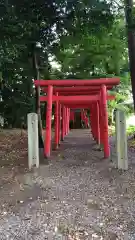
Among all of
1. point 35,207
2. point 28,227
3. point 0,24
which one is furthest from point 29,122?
point 28,227

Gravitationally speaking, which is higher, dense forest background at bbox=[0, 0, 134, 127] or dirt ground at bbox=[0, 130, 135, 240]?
dense forest background at bbox=[0, 0, 134, 127]

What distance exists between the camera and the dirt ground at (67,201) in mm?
3713

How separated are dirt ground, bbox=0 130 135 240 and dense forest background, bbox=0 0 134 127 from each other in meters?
2.40

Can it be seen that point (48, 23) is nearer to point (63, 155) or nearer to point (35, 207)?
point (63, 155)

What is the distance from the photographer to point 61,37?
8383 mm

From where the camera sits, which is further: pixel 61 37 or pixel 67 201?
pixel 61 37

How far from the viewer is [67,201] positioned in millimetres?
4594

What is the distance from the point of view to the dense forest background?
250 inches

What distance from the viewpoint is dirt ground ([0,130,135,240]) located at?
371 centimetres

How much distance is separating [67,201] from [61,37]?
486cm

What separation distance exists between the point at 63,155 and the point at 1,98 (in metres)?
8.33

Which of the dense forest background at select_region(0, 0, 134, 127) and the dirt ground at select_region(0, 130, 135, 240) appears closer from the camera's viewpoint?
the dirt ground at select_region(0, 130, 135, 240)

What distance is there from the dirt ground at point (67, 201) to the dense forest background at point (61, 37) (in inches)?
94.5

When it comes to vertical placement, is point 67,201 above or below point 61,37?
below
